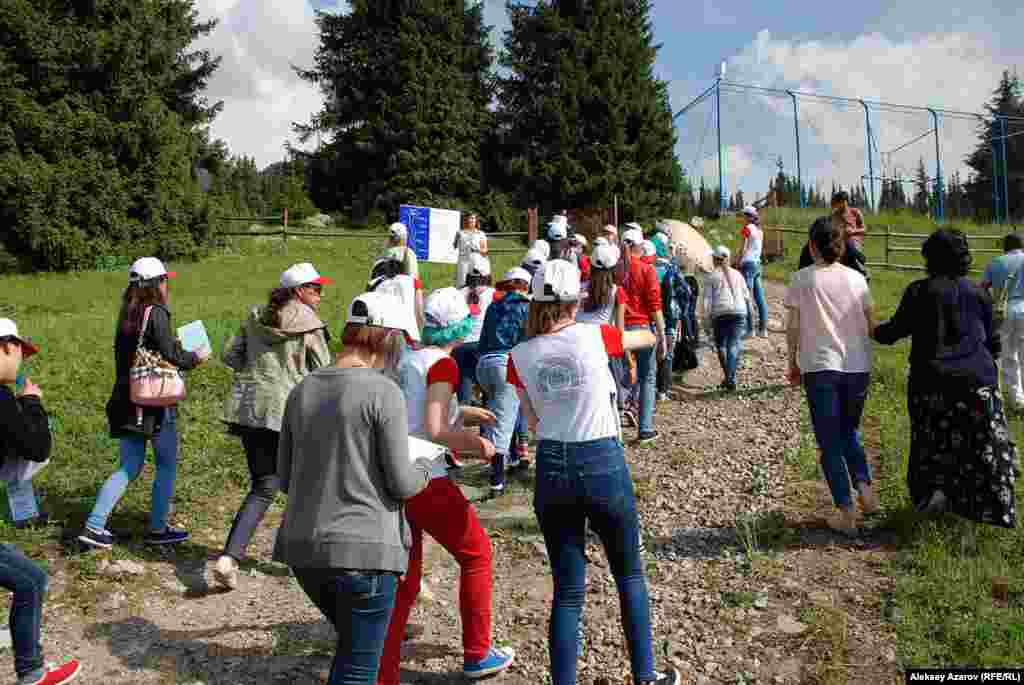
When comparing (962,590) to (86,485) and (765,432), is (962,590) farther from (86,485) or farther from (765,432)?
(86,485)

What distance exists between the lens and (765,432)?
9.38m

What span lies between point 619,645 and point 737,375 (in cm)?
784

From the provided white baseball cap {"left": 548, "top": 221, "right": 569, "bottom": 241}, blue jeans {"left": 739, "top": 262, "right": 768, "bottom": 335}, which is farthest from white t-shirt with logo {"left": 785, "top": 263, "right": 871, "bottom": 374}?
blue jeans {"left": 739, "top": 262, "right": 768, "bottom": 335}

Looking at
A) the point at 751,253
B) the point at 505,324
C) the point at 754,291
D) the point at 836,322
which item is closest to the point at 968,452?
the point at 836,322

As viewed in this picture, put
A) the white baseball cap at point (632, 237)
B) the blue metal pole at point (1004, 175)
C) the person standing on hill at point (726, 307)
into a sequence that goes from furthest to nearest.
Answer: the blue metal pole at point (1004, 175), the person standing on hill at point (726, 307), the white baseball cap at point (632, 237)

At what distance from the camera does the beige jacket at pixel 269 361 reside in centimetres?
583

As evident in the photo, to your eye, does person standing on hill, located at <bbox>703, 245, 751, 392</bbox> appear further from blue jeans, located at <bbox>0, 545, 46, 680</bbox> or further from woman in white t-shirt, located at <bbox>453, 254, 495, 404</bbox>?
blue jeans, located at <bbox>0, 545, 46, 680</bbox>

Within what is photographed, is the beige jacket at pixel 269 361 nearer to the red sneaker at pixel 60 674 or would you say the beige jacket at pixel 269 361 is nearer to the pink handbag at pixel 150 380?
the pink handbag at pixel 150 380

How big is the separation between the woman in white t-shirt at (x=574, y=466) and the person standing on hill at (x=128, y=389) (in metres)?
3.06

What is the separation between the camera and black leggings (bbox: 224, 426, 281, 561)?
5.85 metres

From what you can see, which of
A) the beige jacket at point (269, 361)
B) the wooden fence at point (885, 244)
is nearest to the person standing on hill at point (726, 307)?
the beige jacket at point (269, 361)

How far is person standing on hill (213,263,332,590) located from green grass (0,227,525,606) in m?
1.05

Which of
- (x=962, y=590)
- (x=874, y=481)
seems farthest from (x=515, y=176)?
(x=962, y=590)

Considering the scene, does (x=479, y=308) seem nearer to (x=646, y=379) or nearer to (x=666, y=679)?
(x=646, y=379)
